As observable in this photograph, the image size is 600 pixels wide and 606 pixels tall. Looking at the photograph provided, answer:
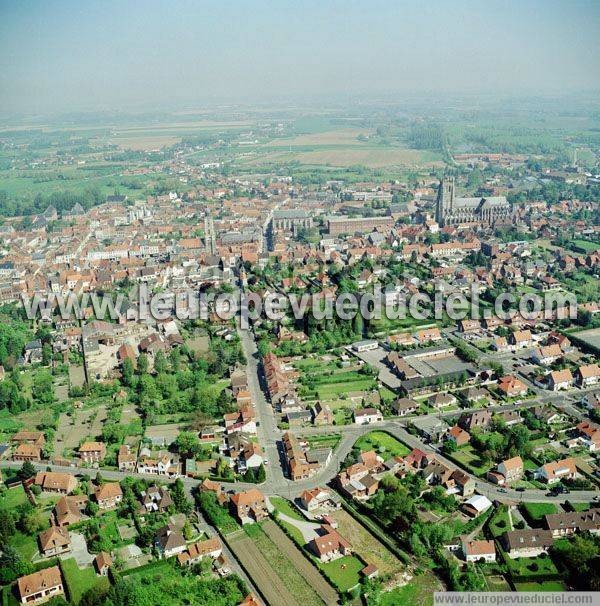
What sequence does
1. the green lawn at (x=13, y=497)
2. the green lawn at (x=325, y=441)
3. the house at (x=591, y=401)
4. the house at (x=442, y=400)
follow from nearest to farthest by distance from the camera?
the green lawn at (x=13, y=497)
the green lawn at (x=325, y=441)
the house at (x=591, y=401)
the house at (x=442, y=400)

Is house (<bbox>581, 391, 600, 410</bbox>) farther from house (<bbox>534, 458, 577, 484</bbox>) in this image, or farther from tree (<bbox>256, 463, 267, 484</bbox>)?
tree (<bbox>256, 463, 267, 484</bbox>)

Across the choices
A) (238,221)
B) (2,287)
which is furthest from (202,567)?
(238,221)

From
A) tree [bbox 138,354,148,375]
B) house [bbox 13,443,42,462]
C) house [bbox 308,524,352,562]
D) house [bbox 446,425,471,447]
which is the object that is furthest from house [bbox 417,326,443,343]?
house [bbox 13,443,42,462]

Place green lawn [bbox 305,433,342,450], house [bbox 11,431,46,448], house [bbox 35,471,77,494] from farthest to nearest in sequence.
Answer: house [bbox 11,431,46,448]
green lawn [bbox 305,433,342,450]
house [bbox 35,471,77,494]

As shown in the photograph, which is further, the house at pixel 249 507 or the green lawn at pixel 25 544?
the house at pixel 249 507

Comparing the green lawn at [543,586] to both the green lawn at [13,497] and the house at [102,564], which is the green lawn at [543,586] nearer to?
the house at [102,564]

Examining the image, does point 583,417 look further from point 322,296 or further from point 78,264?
point 78,264

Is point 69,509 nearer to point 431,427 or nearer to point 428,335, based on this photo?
point 431,427

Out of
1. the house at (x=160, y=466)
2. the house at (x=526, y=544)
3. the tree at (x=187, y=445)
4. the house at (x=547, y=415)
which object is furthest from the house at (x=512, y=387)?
the house at (x=160, y=466)
